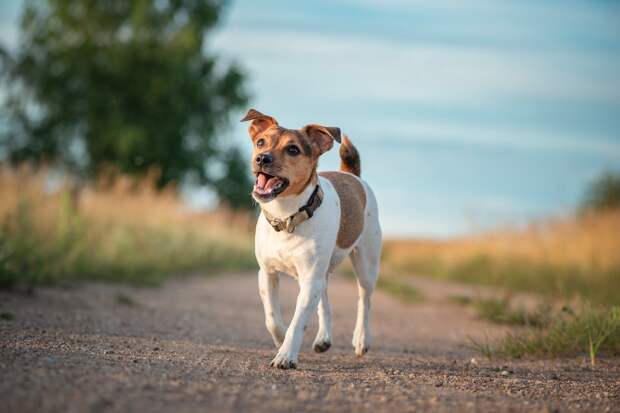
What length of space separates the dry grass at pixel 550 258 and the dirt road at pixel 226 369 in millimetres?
5435

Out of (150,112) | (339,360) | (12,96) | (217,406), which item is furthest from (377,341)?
(12,96)

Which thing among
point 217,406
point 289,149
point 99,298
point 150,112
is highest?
point 150,112

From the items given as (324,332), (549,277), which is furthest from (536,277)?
(324,332)

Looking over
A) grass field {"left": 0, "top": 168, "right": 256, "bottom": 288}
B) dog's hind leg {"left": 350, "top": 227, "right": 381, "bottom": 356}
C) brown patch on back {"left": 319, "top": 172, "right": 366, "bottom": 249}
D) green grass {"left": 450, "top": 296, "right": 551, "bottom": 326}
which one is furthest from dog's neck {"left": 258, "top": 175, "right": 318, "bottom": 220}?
grass field {"left": 0, "top": 168, "right": 256, "bottom": 288}

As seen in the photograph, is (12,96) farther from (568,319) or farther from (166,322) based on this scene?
(568,319)

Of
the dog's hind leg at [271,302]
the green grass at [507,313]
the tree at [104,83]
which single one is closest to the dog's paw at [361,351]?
the dog's hind leg at [271,302]

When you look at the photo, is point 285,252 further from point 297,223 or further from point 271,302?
point 271,302

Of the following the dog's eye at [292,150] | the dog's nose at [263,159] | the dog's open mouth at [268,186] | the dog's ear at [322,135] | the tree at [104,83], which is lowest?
the dog's open mouth at [268,186]

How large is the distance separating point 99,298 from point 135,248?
461 centimetres

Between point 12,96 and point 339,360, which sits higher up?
point 12,96

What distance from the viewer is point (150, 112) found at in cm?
2866

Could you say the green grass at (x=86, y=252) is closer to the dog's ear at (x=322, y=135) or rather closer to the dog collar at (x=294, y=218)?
the dog collar at (x=294, y=218)

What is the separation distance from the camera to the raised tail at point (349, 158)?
672 cm

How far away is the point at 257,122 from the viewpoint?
18.2 feet
